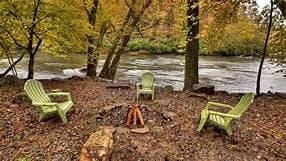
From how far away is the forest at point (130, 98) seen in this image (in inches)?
190

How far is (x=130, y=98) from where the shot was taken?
7.98 meters

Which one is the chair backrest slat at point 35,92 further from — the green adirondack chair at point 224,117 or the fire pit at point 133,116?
the green adirondack chair at point 224,117

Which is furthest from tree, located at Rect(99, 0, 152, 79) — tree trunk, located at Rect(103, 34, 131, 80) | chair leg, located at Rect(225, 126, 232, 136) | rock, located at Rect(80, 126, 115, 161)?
rock, located at Rect(80, 126, 115, 161)

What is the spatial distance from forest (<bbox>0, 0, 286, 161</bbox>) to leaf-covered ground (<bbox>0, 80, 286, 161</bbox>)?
2cm

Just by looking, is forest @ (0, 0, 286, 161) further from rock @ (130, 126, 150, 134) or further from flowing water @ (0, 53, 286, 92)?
flowing water @ (0, 53, 286, 92)

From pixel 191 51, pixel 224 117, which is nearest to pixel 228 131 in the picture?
pixel 224 117

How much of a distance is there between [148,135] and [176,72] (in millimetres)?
14271

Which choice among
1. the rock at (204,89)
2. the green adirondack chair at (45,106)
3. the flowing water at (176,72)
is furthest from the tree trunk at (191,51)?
the green adirondack chair at (45,106)

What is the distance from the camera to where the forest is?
4836 mm

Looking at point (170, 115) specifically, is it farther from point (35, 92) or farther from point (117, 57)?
point (117, 57)

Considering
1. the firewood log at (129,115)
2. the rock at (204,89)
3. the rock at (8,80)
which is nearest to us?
the firewood log at (129,115)

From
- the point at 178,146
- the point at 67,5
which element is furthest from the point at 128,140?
the point at 67,5

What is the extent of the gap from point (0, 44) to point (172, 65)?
14.3 meters

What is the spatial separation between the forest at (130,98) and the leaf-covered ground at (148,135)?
2cm
